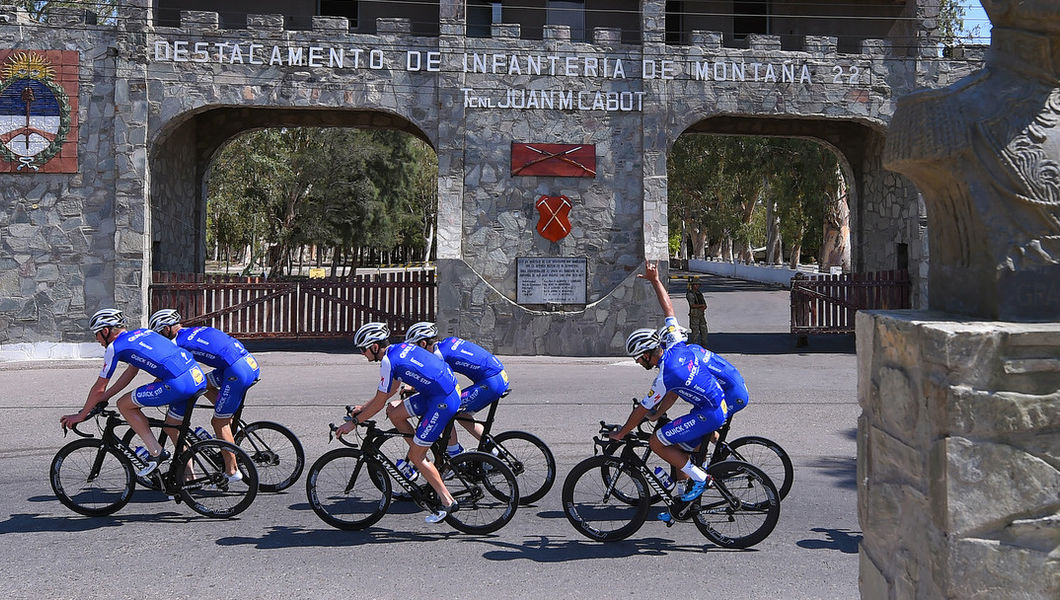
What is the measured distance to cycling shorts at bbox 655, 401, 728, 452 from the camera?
6.11 metres

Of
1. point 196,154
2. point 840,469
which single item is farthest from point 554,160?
point 840,469

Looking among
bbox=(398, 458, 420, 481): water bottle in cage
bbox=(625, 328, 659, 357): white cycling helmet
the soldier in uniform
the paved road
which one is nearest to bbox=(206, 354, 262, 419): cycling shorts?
the paved road

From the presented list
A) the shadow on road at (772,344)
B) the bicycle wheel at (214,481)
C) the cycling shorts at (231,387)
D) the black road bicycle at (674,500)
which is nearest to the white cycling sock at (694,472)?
the black road bicycle at (674,500)

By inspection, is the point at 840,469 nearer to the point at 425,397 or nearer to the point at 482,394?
the point at 482,394

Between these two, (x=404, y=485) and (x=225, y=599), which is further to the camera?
(x=404, y=485)

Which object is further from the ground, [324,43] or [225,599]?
[324,43]

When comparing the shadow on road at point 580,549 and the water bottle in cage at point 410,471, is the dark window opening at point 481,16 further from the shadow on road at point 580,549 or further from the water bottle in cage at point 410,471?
the shadow on road at point 580,549

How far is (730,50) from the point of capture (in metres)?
18.0

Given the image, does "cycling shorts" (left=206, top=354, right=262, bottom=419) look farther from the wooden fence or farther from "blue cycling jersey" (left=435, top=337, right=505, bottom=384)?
the wooden fence

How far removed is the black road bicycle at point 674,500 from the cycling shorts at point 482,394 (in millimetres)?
1361

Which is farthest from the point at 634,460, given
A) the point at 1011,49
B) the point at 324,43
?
the point at 324,43

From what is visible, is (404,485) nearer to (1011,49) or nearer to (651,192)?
(1011,49)

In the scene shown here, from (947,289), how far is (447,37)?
15216 millimetres

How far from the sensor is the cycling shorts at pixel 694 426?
6113mm
